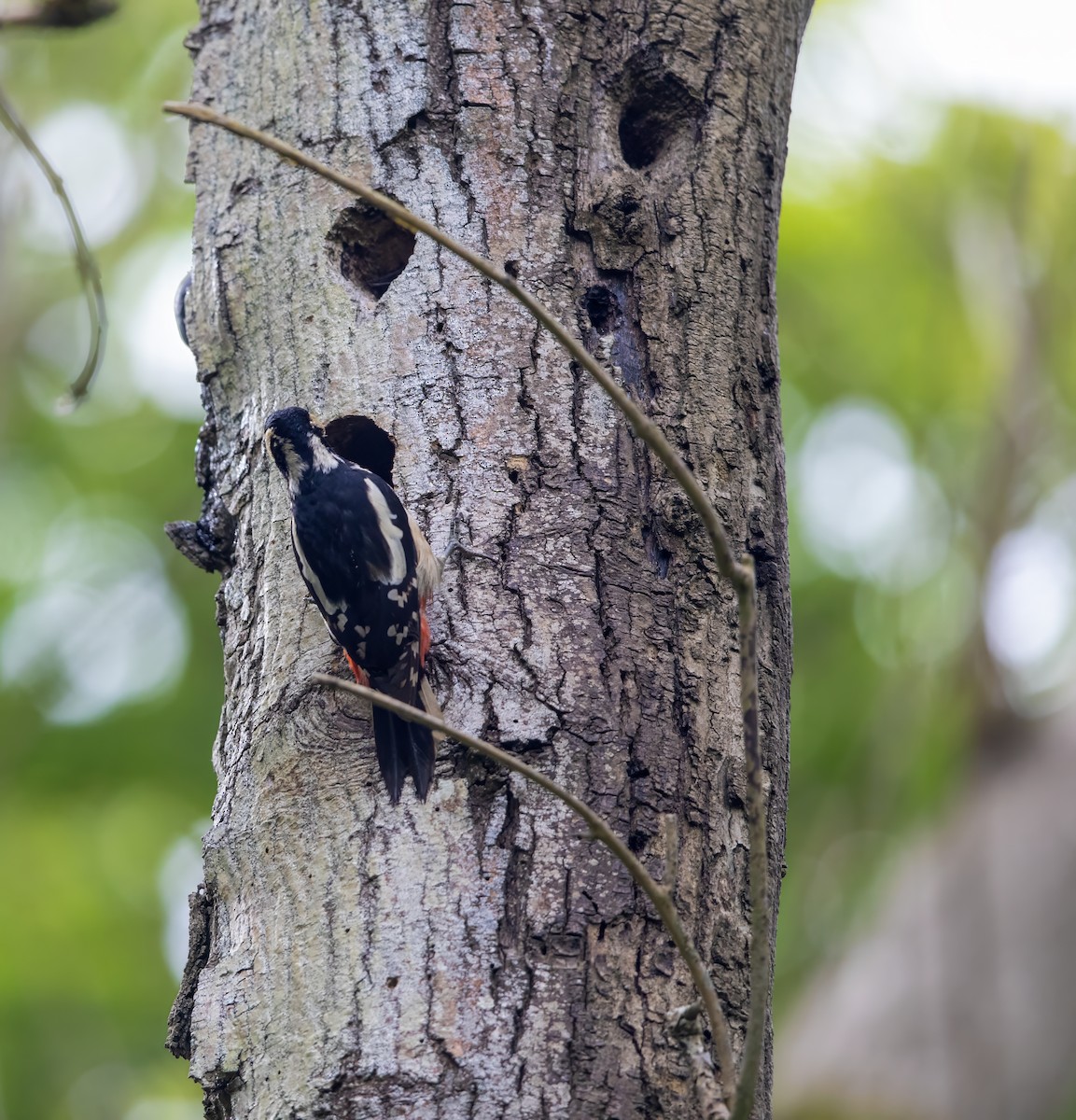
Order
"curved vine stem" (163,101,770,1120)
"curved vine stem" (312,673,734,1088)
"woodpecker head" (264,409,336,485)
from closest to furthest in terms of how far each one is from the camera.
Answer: "curved vine stem" (163,101,770,1120)
"curved vine stem" (312,673,734,1088)
"woodpecker head" (264,409,336,485)

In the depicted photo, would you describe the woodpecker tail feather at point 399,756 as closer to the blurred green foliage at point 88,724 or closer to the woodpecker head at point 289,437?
the woodpecker head at point 289,437

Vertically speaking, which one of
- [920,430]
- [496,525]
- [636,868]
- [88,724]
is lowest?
[636,868]

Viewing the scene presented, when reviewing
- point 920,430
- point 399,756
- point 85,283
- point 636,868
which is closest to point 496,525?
point 399,756

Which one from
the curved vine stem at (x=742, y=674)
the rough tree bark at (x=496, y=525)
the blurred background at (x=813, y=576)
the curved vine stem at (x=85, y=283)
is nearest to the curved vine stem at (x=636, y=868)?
the curved vine stem at (x=742, y=674)

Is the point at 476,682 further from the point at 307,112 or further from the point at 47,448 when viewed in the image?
the point at 47,448

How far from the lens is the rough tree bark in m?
2.14

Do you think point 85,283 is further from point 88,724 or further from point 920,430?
point 920,430

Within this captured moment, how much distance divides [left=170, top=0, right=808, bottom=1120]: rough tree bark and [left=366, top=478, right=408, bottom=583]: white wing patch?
184 millimetres

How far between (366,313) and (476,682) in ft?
2.99

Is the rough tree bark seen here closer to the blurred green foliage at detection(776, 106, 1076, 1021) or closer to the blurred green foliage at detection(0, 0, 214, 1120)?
the blurred green foliage at detection(776, 106, 1076, 1021)

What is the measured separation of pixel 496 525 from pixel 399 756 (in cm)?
50

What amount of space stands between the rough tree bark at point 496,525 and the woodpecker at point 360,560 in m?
0.06

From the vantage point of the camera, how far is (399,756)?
233 cm

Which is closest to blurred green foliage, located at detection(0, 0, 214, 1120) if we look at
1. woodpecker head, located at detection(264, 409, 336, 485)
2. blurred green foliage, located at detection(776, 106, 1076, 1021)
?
blurred green foliage, located at detection(776, 106, 1076, 1021)
